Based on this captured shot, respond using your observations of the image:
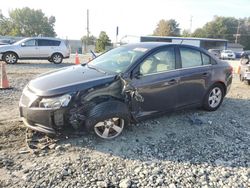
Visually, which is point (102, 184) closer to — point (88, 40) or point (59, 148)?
point (59, 148)

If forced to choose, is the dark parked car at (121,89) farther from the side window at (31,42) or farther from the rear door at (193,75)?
the side window at (31,42)

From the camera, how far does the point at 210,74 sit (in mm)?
5895

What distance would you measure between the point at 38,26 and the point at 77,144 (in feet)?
284

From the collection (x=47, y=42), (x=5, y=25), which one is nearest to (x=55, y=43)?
(x=47, y=42)

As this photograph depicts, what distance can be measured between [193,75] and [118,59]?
5.22ft

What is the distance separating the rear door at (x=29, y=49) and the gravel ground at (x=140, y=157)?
11364 mm

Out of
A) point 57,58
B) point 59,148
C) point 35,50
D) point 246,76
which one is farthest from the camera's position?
point 57,58

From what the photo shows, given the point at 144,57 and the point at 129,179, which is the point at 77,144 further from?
the point at 144,57

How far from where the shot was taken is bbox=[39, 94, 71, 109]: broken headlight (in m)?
4.03

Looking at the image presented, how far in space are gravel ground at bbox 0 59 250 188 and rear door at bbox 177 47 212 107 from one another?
0.48 metres

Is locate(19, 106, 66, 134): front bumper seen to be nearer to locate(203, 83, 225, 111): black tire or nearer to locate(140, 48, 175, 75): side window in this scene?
locate(140, 48, 175, 75): side window

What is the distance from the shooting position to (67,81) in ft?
14.4

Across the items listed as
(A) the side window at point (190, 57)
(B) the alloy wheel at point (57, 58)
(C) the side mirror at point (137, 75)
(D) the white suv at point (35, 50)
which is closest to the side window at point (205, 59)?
(A) the side window at point (190, 57)

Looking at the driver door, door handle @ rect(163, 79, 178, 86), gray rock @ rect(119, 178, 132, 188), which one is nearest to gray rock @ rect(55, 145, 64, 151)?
gray rock @ rect(119, 178, 132, 188)
